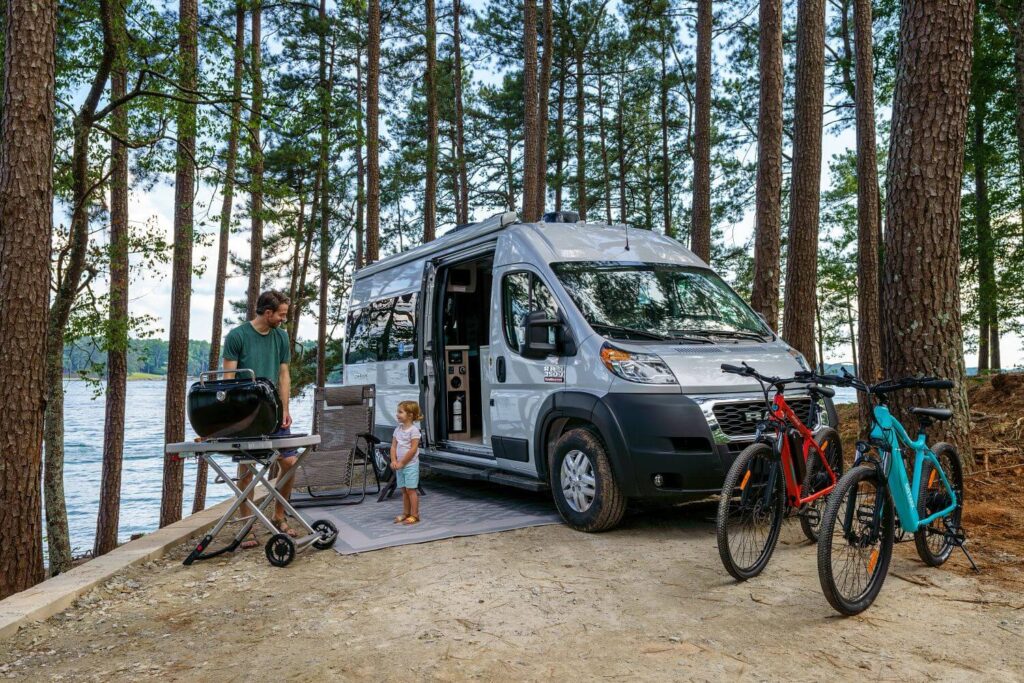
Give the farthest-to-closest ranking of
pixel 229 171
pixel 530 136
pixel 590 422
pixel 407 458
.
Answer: pixel 229 171
pixel 530 136
pixel 407 458
pixel 590 422

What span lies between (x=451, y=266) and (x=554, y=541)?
11.6 feet

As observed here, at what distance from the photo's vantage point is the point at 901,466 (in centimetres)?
409

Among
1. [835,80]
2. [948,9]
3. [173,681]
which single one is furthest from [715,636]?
[835,80]

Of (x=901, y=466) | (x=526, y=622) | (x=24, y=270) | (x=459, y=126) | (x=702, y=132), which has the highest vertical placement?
(x=459, y=126)

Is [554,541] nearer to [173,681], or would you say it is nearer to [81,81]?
[173,681]

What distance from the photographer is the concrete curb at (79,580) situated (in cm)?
420

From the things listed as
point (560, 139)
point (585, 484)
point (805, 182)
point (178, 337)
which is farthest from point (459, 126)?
point (585, 484)

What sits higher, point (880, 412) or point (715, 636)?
point (880, 412)

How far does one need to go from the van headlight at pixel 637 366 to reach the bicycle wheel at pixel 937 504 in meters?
1.65

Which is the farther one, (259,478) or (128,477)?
(128,477)

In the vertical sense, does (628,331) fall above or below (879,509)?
above

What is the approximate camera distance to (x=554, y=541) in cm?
555

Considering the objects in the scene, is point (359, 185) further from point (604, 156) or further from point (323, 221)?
point (604, 156)

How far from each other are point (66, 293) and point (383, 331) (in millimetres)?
4760
